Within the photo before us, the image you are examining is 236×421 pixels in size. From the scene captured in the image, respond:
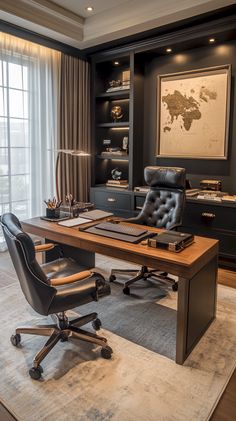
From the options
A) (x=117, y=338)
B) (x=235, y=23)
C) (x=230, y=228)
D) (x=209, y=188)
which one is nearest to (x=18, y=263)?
(x=117, y=338)

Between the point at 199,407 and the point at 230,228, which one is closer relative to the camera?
the point at 199,407

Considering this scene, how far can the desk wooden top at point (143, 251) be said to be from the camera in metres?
1.93

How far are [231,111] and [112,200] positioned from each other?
1.90m

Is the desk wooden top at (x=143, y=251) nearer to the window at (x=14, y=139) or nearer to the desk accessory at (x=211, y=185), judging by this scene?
the window at (x=14, y=139)

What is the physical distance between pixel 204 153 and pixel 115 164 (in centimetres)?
160

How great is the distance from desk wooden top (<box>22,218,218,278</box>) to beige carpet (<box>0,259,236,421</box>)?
59 centimetres

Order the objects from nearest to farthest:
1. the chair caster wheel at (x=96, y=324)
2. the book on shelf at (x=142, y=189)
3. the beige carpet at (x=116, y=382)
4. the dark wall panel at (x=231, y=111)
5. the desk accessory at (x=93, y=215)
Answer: the beige carpet at (x=116, y=382) < the chair caster wheel at (x=96, y=324) < the desk accessory at (x=93, y=215) < the dark wall panel at (x=231, y=111) < the book on shelf at (x=142, y=189)

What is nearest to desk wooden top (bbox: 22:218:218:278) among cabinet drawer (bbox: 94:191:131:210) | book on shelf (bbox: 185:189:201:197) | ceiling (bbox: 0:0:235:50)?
book on shelf (bbox: 185:189:201:197)

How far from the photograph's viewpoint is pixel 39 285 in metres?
1.75

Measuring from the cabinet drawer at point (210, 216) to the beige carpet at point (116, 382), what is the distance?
1434 millimetres

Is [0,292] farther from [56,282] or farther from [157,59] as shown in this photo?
[157,59]

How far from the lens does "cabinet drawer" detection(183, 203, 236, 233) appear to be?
3479mm

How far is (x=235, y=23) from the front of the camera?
3.33 m

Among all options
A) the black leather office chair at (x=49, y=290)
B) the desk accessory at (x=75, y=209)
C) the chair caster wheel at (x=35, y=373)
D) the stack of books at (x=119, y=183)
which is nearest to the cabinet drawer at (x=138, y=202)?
the stack of books at (x=119, y=183)
